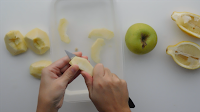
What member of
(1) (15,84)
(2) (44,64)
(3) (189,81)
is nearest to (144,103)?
(3) (189,81)

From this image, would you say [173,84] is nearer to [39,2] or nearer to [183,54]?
[183,54]

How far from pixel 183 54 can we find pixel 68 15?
0.83 meters

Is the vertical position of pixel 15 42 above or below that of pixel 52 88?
above

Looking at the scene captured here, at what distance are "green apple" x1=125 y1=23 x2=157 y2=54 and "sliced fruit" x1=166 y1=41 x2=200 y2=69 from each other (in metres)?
0.16

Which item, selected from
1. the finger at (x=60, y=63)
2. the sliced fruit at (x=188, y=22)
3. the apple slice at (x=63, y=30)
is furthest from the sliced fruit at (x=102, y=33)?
the sliced fruit at (x=188, y=22)

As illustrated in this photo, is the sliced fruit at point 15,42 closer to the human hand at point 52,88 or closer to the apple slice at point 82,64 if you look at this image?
the human hand at point 52,88

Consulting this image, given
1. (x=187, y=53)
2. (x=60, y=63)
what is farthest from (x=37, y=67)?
(x=187, y=53)

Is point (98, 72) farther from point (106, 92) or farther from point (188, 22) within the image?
point (188, 22)

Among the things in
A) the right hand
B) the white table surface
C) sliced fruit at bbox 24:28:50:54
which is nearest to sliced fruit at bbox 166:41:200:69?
the white table surface

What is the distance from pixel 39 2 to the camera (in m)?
1.05

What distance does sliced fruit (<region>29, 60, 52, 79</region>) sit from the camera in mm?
968

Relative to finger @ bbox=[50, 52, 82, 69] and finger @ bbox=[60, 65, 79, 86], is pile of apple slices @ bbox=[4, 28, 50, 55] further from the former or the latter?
finger @ bbox=[60, 65, 79, 86]

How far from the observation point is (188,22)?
101cm

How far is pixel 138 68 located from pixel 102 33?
0.35m
